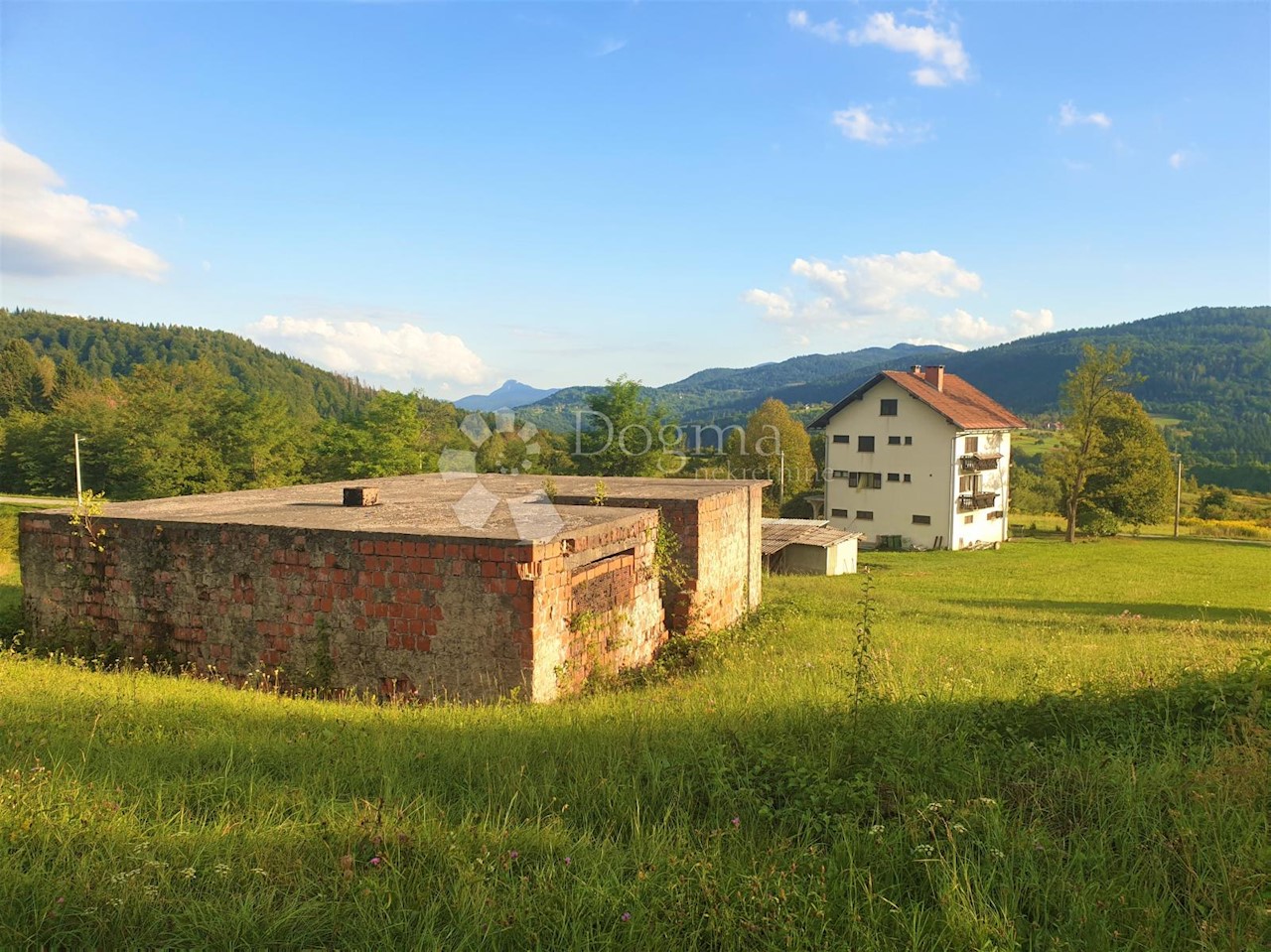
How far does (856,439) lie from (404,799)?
43654mm

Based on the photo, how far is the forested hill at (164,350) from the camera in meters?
111

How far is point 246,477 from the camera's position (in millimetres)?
56125

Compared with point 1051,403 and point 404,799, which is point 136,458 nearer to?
point 404,799

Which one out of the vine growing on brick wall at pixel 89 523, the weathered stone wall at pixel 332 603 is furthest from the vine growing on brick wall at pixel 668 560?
the vine growing on brick wall at pixel 89 523

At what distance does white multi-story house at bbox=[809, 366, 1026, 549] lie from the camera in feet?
137

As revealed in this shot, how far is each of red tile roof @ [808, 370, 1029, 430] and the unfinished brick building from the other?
117ft

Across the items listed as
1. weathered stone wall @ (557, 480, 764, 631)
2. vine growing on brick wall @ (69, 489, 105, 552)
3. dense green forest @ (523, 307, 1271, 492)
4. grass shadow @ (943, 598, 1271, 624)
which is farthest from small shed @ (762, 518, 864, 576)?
dense green forest @ (523, 307, 1271, 492)

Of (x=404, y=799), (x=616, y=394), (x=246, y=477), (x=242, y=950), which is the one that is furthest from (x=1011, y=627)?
(x=246, y=477)

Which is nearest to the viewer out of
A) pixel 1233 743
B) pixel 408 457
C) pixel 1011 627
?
pixel 1233 743

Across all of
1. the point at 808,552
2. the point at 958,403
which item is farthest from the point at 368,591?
the point at 958,403

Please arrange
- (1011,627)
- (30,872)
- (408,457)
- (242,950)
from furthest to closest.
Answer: (408,457)
(1011,627)
(30,872)
(242,950)

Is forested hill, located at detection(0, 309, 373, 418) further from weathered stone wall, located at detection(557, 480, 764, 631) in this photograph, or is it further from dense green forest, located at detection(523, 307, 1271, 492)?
weathered stone wall, located at detection(557, 480, 764, 631)

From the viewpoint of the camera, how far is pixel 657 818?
12.3 feet

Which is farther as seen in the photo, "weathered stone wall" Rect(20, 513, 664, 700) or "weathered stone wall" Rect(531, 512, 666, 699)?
"weathered stone wall" Rect(531, 512, 666, 699)
